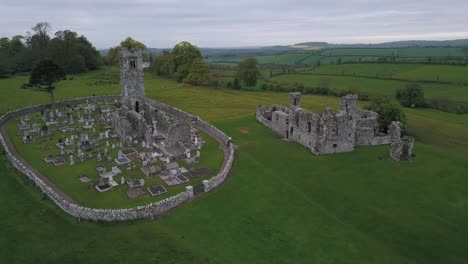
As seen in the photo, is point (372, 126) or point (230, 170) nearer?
point (230, 170)

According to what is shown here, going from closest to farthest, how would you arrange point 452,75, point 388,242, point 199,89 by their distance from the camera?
point 388,242 → point 199,89 → point 452,75

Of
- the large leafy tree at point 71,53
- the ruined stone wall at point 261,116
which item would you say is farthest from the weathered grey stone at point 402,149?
the large leafy tree at point 71,53

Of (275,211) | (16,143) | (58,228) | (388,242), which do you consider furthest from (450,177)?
(16,143)

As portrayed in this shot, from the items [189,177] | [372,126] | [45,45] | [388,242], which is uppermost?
[45,45]

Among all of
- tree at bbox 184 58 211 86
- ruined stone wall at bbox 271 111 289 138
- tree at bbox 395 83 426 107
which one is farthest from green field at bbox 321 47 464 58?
ruined stone wall at bbox 271 111 289 138

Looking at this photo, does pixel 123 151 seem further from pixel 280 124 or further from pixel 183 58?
pixel 183 58

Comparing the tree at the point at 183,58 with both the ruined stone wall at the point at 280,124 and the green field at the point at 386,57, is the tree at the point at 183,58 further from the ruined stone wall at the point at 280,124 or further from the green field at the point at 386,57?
the green field at the point at 386,57

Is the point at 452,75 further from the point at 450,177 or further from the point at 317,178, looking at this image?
the point at 317,178
